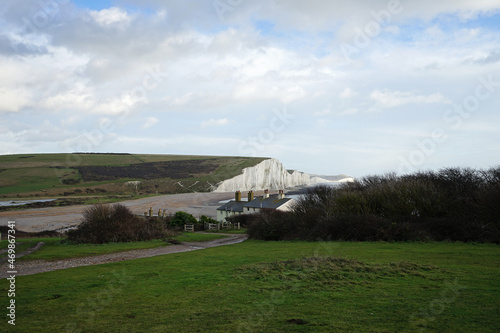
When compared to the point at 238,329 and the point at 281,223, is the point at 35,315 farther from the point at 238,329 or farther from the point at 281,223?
the point at 281,223

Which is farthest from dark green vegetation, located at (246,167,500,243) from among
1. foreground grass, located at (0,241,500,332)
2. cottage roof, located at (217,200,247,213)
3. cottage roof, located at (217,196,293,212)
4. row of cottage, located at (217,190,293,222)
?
cottage roof, located at (217,200,247,213)

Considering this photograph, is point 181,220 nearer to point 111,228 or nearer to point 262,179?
point 111,228

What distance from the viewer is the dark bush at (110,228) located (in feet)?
87.5

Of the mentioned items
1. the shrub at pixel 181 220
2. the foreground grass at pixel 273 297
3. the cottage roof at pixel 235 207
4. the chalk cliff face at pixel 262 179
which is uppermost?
the chalk cliff face at pixel 262 179

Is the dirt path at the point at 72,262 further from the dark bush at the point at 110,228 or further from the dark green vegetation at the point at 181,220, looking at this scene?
the dark green vegetation at the point at 181,220

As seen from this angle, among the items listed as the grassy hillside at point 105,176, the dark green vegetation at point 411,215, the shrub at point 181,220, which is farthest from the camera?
the grassy hillside at point 105,176

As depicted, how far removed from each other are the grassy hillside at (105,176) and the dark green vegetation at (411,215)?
88.9m

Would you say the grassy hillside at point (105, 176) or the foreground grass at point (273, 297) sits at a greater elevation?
the grassy hillside at point (105, 176)

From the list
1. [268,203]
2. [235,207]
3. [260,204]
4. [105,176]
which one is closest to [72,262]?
[260,204]

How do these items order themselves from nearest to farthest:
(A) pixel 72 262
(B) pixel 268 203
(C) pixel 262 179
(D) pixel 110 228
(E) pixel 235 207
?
1. (A) pixel 72 262
2. (D) pixel 110 228
3. (B) pixel 268 203
4. (E) pixel 235 207
5. (C) pixel 262 179

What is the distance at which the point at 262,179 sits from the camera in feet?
430

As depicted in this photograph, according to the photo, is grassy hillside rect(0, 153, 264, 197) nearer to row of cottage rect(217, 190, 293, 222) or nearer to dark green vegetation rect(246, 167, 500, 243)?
row of cottage rect(217, 190, 293, 222)

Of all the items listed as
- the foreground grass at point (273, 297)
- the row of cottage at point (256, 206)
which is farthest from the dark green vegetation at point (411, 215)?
the row of cottage at point (256, 206)

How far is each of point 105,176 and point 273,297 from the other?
133m
